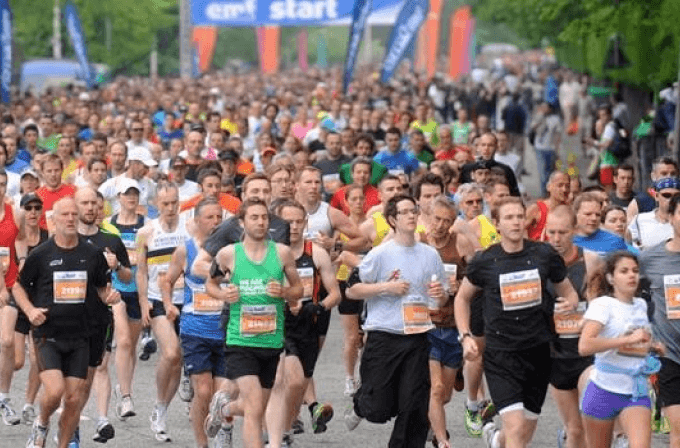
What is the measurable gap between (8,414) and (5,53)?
1683cm

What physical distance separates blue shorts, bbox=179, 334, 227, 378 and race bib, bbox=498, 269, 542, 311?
223 cm

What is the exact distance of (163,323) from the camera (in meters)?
13.8

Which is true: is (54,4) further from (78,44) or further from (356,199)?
(356,199)

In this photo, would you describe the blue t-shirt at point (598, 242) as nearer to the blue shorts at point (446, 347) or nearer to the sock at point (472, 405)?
the blue shorts at point (446, 347)

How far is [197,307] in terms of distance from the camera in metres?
12.8

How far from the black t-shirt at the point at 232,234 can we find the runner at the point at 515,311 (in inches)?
55.0

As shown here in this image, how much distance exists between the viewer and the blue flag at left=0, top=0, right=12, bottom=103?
99.7 feet

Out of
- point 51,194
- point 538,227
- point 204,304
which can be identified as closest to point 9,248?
point 204,304

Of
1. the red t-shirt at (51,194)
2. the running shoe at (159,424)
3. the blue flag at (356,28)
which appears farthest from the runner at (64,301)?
the blue flag at (356,28)

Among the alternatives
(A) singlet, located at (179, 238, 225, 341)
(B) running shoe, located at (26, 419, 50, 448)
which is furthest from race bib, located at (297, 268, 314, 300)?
(B) running shoe, located at (26, 419, 50, 448)

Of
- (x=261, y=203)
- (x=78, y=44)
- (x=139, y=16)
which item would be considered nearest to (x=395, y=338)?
(x=261, y=203)

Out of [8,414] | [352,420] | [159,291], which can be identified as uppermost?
[159,291]

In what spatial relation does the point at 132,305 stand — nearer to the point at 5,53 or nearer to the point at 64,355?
the point at 64,355

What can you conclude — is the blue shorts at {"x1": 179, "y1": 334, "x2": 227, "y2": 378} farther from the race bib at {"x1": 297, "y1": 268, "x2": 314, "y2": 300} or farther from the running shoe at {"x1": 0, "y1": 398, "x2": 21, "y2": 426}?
the running shoe at {"x1": 0, "y1": 398, "x2": 21, "y2": 426}
